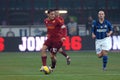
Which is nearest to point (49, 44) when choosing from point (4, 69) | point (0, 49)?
point (4, 69)

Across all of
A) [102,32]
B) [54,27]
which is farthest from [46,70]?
[102,32]

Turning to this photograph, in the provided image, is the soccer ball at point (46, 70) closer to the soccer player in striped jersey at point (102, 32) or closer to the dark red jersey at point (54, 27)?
the dark red jersey at point (54, 27)

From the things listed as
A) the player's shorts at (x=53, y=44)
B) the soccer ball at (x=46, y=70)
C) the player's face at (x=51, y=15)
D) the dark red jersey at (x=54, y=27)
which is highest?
the player's face at (x=51, y=15)

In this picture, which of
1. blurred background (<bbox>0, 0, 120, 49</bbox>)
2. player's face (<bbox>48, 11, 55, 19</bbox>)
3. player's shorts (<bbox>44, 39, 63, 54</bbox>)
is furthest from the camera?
blurred background (<bbox>0, 0, 120, 49</bbox>)

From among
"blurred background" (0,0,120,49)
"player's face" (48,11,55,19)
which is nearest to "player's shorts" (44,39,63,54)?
"player's face" (48,11,55,19)

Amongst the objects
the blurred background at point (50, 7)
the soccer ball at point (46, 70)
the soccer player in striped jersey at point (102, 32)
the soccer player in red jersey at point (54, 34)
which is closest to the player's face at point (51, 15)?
the soccer player in red jersey at point (54, 34)

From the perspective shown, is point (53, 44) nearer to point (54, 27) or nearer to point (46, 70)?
point (54, 27)

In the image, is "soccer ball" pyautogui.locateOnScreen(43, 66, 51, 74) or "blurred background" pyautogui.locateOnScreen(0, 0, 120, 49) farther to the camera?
"blurred background" pyautogui.locateOnScreen(0, 0, 120, 49)

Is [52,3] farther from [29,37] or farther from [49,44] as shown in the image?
[49,44]

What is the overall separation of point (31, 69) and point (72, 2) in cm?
1833

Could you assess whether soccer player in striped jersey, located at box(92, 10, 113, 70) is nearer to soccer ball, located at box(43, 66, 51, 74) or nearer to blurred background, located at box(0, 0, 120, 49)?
soccer ball, located at box(43, 66, 51, 74)

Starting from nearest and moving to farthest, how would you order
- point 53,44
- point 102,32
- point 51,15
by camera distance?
point 51,15, point 53,44, point 102,32

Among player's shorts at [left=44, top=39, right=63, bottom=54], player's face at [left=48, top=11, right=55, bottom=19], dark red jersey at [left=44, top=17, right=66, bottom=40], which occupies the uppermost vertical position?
player's face at [left=48, top=11, right=55, bottom=19]

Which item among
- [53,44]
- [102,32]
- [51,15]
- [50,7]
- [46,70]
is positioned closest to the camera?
[46,70]
